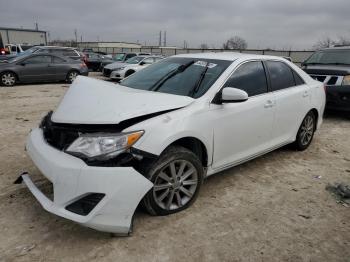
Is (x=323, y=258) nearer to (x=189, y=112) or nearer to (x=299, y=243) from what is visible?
(x=299, y=243)

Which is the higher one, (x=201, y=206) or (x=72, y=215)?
(x=72, y=215)

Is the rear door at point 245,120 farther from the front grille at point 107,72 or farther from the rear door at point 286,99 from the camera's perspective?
the front grille at point 107,72

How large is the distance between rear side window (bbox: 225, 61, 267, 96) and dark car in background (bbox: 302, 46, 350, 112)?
4.28 metres

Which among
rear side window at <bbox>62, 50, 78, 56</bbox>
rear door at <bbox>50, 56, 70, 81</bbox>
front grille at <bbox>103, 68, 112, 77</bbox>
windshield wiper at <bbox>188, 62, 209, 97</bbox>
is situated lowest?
front grille at <bbox>103, 68, 112, 77</bbox>

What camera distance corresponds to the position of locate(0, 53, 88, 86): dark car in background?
13.3 meters

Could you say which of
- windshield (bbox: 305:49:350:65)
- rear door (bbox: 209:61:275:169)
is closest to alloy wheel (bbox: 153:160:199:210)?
rear door (bbox: 209:61:275:169)

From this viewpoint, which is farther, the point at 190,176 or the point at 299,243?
the point at 190,176

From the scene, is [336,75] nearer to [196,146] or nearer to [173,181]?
[196,146]

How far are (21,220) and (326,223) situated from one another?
295 centimetres

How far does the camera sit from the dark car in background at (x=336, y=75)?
770 cm

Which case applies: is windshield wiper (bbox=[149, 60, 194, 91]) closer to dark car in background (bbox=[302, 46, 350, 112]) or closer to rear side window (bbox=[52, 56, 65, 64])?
dark car in background (bbox=[302, 46, 350, 112])

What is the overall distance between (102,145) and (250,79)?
2.20 m

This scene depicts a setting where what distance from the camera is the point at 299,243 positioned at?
294 centimetres

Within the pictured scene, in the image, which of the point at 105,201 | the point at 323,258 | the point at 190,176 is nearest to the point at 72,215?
the point at 105,201
